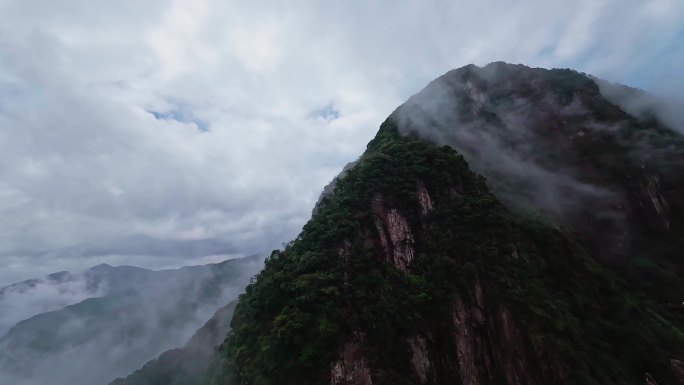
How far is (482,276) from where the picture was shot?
3819 centimetres

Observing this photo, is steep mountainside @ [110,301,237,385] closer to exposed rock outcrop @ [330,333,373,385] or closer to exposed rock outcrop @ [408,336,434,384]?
exposed rock outcrop @ [330,333,373,385]

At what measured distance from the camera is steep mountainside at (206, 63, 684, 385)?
109 feet

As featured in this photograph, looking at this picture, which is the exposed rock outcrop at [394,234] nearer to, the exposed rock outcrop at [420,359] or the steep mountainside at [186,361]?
the exposed rock outcrop at [420,359]

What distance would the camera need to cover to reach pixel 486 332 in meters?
35.9

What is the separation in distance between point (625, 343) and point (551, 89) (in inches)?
2165

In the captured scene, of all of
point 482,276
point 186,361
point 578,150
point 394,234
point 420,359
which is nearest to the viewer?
point 420,359

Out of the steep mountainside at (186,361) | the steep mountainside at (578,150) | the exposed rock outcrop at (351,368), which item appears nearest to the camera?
the exposed rock outcrop at (351,368)

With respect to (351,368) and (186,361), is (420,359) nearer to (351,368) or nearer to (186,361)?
(351,368)

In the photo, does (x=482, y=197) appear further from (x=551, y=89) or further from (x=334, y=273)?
(x=551, y=89)

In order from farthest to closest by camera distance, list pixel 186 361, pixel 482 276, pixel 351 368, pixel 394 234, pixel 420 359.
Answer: pixel 186 361 < pixel 394 234 < pixel 482 276 < pixel 420 359 < pixel 351 368

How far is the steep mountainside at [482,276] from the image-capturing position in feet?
109

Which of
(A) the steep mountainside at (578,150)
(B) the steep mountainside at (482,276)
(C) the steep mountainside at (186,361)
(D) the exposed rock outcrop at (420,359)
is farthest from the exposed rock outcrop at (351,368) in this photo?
(C) the steep mountainside at (186,361)

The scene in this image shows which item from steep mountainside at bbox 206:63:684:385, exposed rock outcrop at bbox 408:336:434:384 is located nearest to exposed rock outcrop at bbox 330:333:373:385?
steep mountainside at bbox 206:63:684:385

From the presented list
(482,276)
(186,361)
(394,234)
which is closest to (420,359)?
(482,276)
